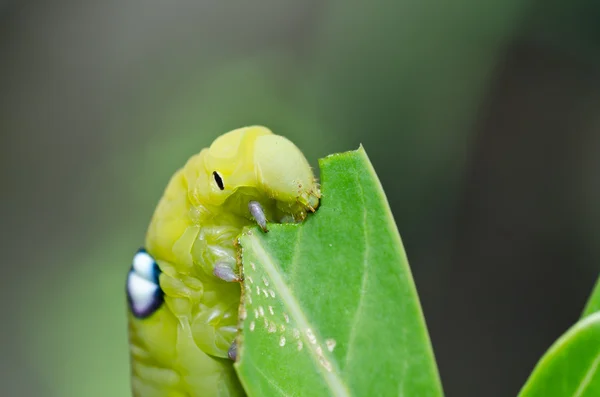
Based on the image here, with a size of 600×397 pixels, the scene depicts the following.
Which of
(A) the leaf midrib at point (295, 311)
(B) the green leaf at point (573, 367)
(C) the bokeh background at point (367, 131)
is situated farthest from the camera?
(C) the bokeh background at point (367, 131)

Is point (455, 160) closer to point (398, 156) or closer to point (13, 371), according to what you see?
point (398, 156)

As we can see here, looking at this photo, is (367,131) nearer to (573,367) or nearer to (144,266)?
(144,266)

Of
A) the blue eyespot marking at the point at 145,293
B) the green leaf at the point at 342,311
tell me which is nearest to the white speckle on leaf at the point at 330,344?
the green leaf at the point at 342,311

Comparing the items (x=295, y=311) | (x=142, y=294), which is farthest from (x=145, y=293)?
(x=295, y=311)

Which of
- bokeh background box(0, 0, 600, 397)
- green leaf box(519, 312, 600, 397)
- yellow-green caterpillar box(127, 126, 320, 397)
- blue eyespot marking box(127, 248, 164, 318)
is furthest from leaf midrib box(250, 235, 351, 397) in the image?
bokeh background box(0, 0, 600, 397)

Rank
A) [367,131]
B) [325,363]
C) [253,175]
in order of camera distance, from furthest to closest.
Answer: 1. [367,131]
2. [253,175]
3. [325,363]

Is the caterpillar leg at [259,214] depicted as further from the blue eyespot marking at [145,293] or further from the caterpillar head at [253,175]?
the blue eyespot marking at [145,293]
